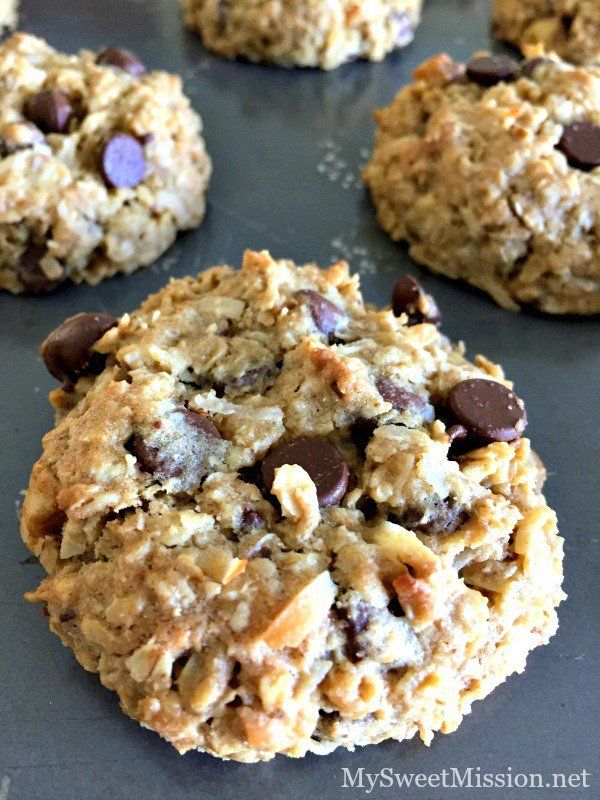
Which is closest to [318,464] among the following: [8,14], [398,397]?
[398,397]

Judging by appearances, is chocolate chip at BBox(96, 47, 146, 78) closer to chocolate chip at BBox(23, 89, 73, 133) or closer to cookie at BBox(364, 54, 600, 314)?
chocolate chip at BBox(23, 89, 73, 133)

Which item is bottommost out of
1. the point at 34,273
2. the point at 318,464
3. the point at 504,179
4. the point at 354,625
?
the point at 34,273

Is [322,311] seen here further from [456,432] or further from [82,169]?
[82,169]

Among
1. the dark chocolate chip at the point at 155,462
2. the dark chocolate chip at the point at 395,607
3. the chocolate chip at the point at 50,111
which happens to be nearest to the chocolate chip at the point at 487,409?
the dark chocolate chip at the point at 395,607

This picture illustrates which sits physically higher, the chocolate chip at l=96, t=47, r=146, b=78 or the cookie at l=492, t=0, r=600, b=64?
the cookie at l=492, t=0, r=600, b=64

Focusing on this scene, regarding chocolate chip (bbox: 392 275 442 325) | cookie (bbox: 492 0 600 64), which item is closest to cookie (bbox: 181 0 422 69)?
cookie (bbox: 492 0 600 64)

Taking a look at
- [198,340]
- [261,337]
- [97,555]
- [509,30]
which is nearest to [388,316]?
[261,337]
